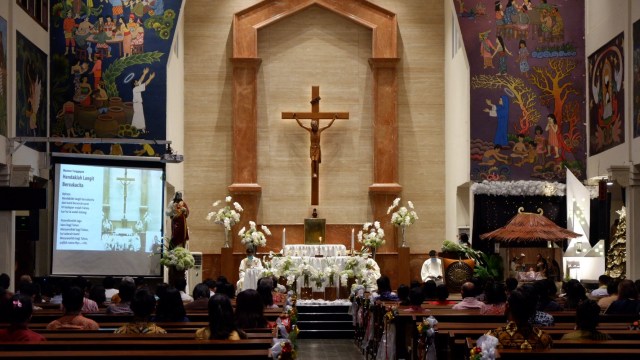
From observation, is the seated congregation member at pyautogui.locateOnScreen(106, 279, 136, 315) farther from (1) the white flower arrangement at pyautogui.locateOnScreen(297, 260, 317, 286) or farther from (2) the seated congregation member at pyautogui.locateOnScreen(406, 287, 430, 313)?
(1) the white flower arrangement at pyautogui.locateOnScreen(297, 260, 317, 286)

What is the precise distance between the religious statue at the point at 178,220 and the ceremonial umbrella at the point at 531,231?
5.53 metres

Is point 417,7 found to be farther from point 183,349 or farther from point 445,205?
point 183,349

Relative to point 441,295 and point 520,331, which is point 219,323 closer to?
point 520,331

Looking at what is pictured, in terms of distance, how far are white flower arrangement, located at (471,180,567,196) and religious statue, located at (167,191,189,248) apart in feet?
19.6

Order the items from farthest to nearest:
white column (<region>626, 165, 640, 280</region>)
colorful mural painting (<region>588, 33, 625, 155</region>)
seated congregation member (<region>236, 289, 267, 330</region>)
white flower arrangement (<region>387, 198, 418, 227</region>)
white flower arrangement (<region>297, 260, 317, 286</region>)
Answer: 1. white flower arrangement (<region>387, 198, 418, 227</region>)
2. white flower arrangement (<region>297, 260, 317, 286</region>)
3. colorful mural painting (<region>588, 33, 625, 155</region>)
4. white column (<region>626, 165, 640, 280</region>)
5. seated congregation member (<region>236, 289, 267, 330</region>)

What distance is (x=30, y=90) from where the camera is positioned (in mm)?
19734

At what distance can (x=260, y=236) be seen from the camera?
74.4 feet

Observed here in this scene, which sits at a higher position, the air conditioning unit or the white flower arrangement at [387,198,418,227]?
the white flower arrangement at [387,198,418,227]

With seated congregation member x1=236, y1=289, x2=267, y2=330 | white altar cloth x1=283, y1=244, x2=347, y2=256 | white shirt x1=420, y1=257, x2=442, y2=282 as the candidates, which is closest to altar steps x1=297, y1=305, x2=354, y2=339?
white shirt x1=420, y1=257, x2=442, y2=282

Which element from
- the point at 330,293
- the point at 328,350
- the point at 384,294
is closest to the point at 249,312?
the point at 384,294

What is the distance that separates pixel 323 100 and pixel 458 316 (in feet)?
47.3

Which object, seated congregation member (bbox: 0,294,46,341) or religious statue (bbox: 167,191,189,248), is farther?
religious statue (bbox: 167,191,189,248)

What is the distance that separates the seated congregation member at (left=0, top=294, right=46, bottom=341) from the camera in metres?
7.88

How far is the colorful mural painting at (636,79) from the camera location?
1897cm
